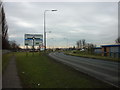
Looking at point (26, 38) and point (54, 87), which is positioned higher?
point (26, 38)

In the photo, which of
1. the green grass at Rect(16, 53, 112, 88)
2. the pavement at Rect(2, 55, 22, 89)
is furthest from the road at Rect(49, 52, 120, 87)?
the pavement at Rect(2, 55, 22, 89)

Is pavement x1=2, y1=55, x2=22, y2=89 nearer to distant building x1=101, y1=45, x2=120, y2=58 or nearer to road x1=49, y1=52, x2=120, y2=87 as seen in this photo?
road x1=49, y1=52, x2=120, y2=87

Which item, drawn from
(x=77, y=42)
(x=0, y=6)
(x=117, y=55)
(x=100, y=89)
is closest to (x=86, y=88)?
(x=100, y=89)

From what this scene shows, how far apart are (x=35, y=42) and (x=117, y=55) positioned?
2009cm

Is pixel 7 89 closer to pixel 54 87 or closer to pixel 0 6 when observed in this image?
pixel 54 87

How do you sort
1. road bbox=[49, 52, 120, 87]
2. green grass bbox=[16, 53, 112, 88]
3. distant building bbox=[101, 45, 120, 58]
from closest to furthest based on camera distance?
green grass bbox=[16, 53, 112, 88] < road bbox=[49, 52, 120, 87] < distant building bbox=[101, 45, 120, 58]

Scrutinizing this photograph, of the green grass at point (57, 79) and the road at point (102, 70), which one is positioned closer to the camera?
the green grass at point (57, 79)

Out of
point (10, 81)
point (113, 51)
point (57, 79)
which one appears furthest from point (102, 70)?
point (113, 51)

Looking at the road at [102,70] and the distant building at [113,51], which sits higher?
the distant building at [113,51]

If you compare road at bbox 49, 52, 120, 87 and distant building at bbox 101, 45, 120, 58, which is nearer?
road at bbox 49, 52, 120, 87

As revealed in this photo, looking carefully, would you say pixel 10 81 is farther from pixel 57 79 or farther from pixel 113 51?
pixel 113 51

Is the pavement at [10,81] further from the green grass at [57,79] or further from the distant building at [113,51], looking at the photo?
the distant building at [113,51]

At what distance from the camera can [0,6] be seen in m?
23.6

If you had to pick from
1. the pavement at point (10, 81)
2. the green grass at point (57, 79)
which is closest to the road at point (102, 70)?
the green grass at point (57, 79)
